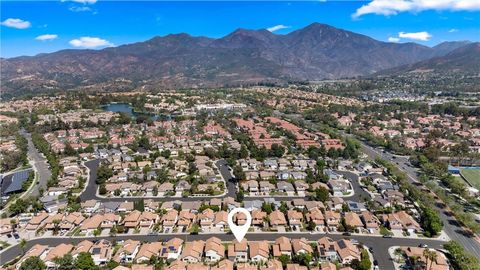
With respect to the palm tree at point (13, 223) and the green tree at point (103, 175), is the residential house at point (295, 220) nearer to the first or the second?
the green tree at point (103, 175)

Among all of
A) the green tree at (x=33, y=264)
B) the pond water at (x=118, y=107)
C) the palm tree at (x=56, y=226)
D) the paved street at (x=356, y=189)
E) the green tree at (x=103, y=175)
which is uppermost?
the pond water at (x=118, y=107)

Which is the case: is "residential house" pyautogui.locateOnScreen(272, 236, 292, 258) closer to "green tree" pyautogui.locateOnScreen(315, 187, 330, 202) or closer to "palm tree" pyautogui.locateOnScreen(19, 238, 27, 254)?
"green tree" pyautogui.locateOnScreen(315, 187, 330, 202)

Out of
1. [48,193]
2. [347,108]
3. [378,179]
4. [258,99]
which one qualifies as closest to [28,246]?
[48,193]

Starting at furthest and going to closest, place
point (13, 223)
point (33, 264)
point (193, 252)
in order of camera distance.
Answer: point (13, 223) → point (193, 252) → point (33, 264)

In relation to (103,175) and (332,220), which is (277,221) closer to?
(332,220)

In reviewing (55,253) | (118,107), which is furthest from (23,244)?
(118,107)

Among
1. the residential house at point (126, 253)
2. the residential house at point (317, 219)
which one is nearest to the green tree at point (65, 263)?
the residential house at point (126, 253)
